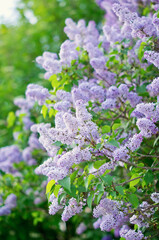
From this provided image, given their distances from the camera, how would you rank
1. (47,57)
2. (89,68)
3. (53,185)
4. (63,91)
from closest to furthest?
1. (53,185)
2. (63,91)
3. (47,57)
4. (89,68)

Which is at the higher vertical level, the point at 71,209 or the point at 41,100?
the point at 41,100

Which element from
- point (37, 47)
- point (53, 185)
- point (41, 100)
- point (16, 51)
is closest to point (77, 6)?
point (37, 47)

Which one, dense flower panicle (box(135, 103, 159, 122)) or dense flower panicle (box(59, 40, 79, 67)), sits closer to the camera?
dense flower panicle (box(135, 103, 159, 122))

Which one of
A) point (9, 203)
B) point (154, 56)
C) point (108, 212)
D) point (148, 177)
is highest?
point (154, 56)

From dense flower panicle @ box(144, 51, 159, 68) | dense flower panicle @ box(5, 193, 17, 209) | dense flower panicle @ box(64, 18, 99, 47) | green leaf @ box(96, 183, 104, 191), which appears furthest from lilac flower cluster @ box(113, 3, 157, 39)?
dense flower panicle @ box(5, 193, 17, 209)

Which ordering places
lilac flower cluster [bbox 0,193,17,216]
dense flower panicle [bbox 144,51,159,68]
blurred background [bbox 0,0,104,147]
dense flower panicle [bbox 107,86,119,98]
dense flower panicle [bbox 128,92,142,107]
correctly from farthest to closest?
1. blurred background [bbox 0,0,104,147]
2. lilac flower cluster [bbox 0,193,17,216]
3. dense flower panicle [bbox 128,92,142,107]
4. dense flower panicle [bbox 107,86,119,98]
5. dense flower panicle [bbox 144,51,159,68]

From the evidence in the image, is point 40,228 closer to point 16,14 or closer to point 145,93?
point 145,93

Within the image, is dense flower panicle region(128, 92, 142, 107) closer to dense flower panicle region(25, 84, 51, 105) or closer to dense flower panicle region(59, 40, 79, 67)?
dense flower panicle region(59, 40, 79, 67)

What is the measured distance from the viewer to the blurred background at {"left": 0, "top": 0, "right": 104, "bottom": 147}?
531 centimetres

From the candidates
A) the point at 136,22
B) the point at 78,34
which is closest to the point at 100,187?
the point at 136,22

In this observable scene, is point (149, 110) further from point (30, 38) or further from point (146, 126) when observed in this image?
point (30, 38)

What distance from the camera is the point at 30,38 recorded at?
20.6 feet

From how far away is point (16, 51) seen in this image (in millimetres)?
6605

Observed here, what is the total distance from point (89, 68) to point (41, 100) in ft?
2.44
